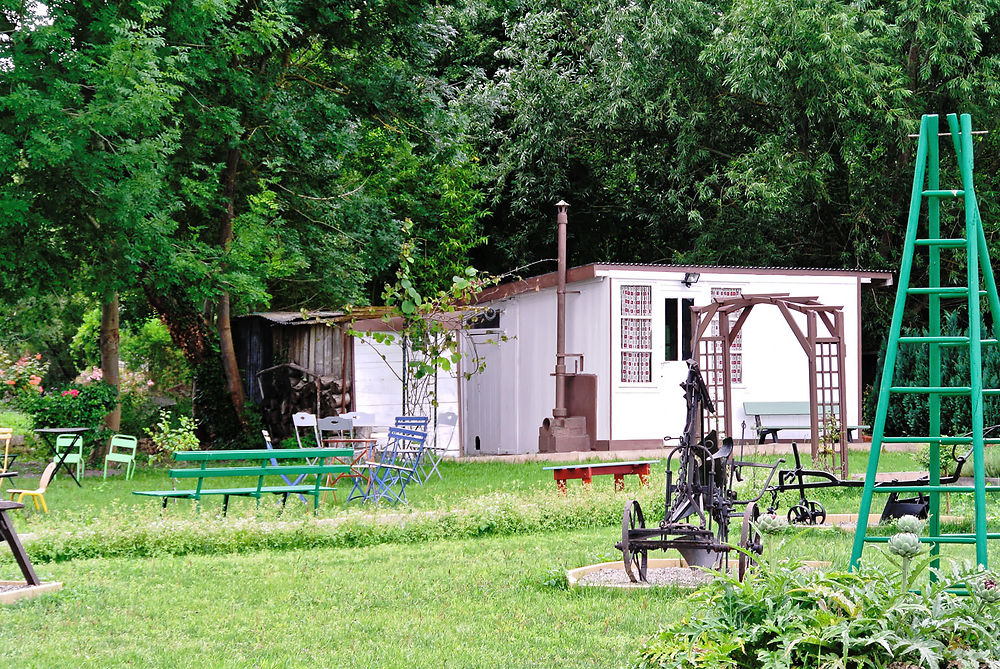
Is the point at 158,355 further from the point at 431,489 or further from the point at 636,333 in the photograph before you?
the point at 431,489

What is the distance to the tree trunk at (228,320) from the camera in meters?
16.7

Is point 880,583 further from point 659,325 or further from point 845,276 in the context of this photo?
point 845,276

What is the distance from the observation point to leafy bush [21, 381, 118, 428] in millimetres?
15156

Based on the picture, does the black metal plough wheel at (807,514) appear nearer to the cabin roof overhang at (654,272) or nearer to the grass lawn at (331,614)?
the grass lawn at (331,614)

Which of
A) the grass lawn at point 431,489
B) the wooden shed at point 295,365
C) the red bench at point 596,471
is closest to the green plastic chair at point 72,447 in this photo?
the grass lawn at point 431,489

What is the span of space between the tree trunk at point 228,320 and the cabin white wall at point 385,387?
7.28 ft

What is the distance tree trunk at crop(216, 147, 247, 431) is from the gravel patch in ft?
32.3

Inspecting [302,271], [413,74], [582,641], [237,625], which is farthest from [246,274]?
[582,641]

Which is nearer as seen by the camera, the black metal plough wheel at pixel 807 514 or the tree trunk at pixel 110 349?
the black metal plough wheel at pixel 807 514

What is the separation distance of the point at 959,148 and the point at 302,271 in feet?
48.0

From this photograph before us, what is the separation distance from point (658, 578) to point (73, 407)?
34.5 ft

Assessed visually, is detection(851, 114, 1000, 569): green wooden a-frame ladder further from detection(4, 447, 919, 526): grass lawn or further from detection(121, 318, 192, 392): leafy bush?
detection(121, 318, 192, 392): leafy bush

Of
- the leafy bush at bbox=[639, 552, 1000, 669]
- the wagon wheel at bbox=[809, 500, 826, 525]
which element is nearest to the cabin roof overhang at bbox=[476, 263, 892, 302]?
the wagon wheel at bbox=[809, 500, 826, 525]

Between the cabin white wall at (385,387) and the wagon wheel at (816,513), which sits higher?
the cabin white wall at (385,387)
